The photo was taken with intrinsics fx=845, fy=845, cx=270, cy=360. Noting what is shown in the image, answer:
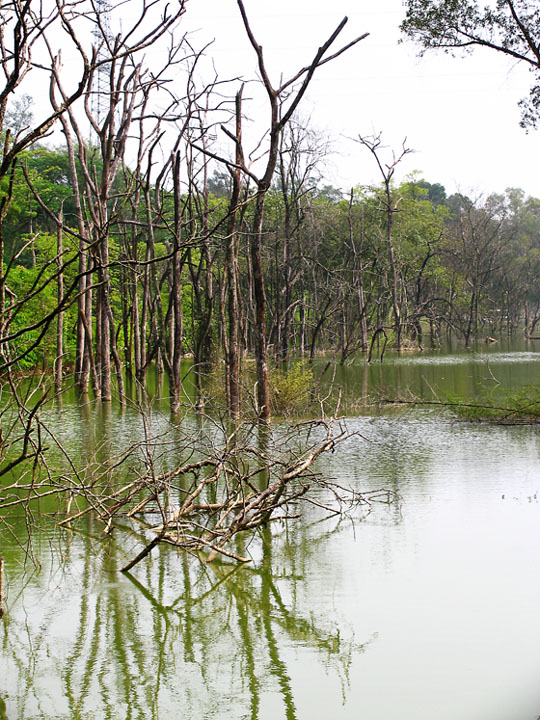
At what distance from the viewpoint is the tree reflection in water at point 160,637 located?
15.1ft

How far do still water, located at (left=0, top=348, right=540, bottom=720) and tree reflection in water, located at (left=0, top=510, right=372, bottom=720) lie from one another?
13 millimetres

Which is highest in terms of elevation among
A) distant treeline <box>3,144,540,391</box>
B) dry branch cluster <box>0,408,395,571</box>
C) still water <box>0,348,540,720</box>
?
distant treeline <box>3,144,540,391</box>

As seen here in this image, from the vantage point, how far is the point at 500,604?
602 centimetres

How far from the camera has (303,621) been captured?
577 cm

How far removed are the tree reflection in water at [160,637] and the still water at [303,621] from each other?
13 millimetres

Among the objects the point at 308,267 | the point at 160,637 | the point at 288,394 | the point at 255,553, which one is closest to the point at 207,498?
the point at 255,553

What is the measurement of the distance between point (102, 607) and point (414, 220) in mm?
42216

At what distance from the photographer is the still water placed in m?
4.62

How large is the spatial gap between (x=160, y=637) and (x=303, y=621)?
98 cm

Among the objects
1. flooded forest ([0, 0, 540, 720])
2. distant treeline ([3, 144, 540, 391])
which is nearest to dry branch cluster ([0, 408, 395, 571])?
flooded forest ([0, 0, 540, 720])

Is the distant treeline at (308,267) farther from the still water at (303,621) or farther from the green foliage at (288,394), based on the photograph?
the still water at (303,621)

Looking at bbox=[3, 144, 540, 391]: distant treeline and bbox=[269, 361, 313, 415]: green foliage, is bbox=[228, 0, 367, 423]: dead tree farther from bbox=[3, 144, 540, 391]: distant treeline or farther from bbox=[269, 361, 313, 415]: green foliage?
bbox=[3, 144, 540, 391]: distant treeline

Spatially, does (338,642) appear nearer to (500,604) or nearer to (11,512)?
(500,604)

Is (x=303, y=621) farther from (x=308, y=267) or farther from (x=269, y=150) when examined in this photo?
(x=308, y=267)
